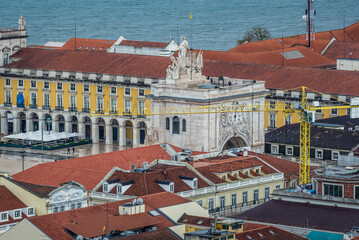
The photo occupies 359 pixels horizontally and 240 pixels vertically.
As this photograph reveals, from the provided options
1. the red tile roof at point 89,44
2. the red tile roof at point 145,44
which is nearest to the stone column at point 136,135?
the red tile roof at point 145,44

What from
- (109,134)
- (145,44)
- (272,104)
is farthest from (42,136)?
(145,44)

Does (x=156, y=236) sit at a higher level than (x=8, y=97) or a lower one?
lower

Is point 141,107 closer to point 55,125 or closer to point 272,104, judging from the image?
point 55,125

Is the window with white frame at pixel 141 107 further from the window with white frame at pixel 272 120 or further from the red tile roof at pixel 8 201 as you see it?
the red tile roof at pixel 8 201

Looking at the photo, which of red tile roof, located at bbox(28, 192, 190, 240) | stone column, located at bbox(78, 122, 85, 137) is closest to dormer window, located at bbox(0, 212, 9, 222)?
red tile roof, located at bbox(28, 192, 190, 240)

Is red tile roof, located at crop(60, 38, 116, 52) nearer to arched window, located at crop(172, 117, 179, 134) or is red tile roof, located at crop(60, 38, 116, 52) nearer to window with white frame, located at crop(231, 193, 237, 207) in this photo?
arched window, located at crop(172, 117, 179, 134)

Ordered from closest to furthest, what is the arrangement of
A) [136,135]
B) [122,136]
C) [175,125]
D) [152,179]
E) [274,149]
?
[152,179] < [175,125] < [274,149] < [136,135] < [122,136]
